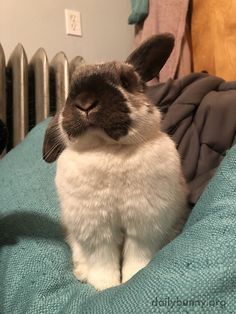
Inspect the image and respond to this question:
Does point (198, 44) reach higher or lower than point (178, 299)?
higher

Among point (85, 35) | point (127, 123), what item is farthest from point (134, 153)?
point (85, 35)

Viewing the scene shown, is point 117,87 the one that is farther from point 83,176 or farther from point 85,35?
point 85,35

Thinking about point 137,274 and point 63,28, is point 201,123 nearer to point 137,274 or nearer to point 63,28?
point 137,274

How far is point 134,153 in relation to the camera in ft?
2.52

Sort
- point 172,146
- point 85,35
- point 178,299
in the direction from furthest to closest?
point 85,35
point 172,146
point 178,299

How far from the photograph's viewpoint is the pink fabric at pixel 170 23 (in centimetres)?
178

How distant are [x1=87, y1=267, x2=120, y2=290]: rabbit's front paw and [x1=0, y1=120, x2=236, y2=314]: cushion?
2 centimetres

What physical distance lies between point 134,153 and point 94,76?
0.17 meters

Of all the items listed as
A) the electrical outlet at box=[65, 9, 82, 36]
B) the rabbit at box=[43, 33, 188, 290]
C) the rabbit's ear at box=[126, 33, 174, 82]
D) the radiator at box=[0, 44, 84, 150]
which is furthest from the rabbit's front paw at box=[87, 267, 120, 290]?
the electrical outlet at box=[65, 9, 82, 36]

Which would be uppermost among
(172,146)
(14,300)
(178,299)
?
(172,146)

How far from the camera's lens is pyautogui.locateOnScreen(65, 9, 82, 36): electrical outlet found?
2.04 metres

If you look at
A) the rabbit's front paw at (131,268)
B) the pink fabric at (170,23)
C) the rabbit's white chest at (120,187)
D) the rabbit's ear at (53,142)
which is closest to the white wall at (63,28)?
the pink fabric at (170,23)

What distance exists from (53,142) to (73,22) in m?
1.34

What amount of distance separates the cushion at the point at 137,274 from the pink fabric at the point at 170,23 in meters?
0.89
